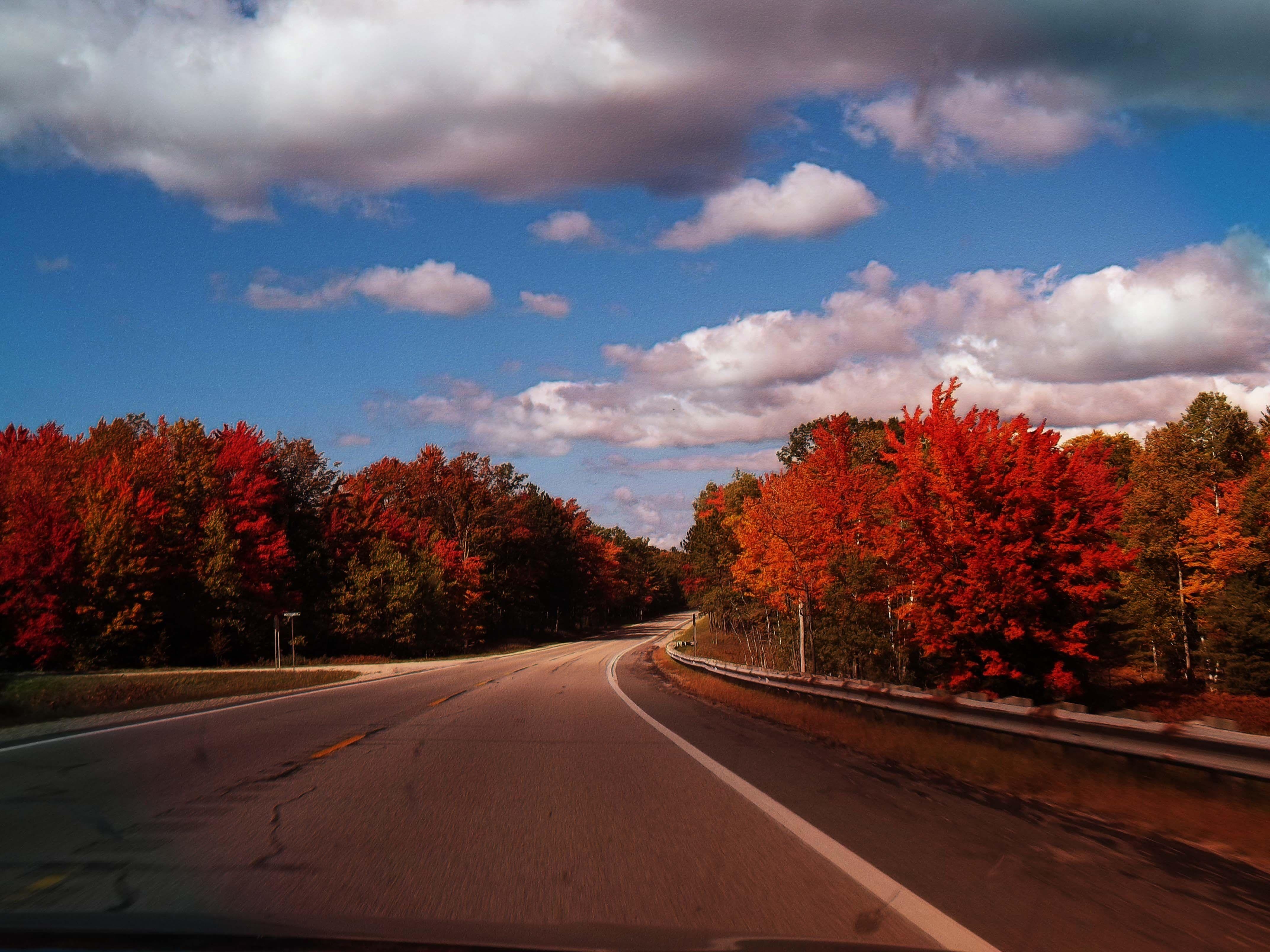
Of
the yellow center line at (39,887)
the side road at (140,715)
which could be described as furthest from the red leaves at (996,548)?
the yellow center line at (39,887)

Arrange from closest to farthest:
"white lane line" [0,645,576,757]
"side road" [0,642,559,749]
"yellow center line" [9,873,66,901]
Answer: "yellow center line" [9,873,66,901], "white lane line" [0,645,576,757], "side road" [0,642,559,749]

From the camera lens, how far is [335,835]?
22.8 ft

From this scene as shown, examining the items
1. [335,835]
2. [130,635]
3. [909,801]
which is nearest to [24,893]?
[335,835]

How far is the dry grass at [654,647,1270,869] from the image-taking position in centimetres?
667

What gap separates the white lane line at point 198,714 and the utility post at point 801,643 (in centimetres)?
1136

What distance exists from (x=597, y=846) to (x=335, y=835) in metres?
1.94

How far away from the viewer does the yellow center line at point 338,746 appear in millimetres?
11469

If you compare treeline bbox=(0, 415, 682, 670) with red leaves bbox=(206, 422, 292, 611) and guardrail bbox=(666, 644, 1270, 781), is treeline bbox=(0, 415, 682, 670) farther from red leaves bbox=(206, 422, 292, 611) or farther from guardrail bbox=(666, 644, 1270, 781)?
guardrail bbox=(666, 644, 1270, 781)

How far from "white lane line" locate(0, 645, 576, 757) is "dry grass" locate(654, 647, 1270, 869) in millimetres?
10561

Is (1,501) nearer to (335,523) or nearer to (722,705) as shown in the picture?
(335,523)

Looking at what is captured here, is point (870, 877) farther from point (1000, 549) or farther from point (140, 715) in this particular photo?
point (1000, 549)

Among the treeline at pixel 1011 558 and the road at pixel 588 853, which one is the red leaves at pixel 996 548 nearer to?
the treeline at pixel 1011 558

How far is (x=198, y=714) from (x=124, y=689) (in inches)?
452

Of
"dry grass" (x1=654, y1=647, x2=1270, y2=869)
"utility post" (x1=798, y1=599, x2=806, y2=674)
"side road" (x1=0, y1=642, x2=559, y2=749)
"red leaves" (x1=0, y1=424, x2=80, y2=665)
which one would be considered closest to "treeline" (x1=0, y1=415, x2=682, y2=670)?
"red leaves" (x1=0, y1=424, x2=80, y2=665)
